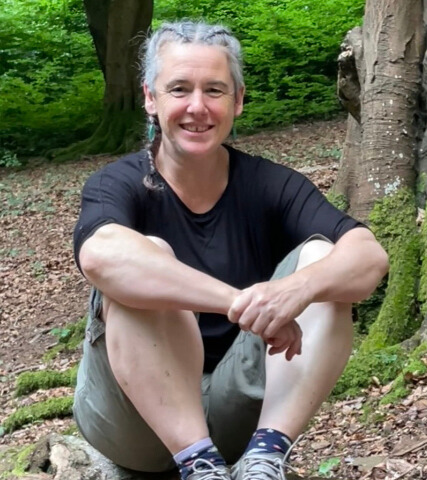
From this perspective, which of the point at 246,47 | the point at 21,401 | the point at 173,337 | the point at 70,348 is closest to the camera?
the point at 173,337

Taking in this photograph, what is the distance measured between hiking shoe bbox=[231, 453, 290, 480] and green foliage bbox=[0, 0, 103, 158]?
10669 millimetres

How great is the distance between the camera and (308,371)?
257 cm

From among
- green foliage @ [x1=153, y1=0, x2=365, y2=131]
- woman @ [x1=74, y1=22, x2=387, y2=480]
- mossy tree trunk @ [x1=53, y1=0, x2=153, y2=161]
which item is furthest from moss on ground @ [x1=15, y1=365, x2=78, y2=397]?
green foliage @ [x1=153, y1=0, x2=365, y2=131]

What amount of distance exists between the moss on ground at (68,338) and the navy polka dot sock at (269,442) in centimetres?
395

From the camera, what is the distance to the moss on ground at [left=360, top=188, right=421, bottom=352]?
452 centimetres

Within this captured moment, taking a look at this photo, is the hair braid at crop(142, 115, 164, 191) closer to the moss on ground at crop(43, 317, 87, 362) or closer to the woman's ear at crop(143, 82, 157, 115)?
the woman's ear at crop(143, 82, 157, 115)

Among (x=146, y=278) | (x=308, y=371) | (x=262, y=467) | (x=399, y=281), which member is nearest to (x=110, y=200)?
(x=146, y=278)

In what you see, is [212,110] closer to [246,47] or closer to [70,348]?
[70,348]

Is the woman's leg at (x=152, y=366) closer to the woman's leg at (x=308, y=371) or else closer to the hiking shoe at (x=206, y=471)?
the hiking shoe at (x=206, y=471)

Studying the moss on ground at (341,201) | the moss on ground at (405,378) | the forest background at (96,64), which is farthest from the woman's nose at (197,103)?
the forest background at (96,64)

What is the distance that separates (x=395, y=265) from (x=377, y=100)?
A: 0.99 metres

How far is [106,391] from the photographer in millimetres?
2670

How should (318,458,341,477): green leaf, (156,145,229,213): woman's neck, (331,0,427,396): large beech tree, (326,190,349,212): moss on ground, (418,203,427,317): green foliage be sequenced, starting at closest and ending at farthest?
(156,145,229,213): woman's neck, (318,458,341,477): green leaf, (418,203,427,317): green foliage, (331,0,427,396): large beech tree, (326,190,349,212): moss on ground

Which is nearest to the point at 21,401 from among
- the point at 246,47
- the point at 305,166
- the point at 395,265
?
the point at 395,265
